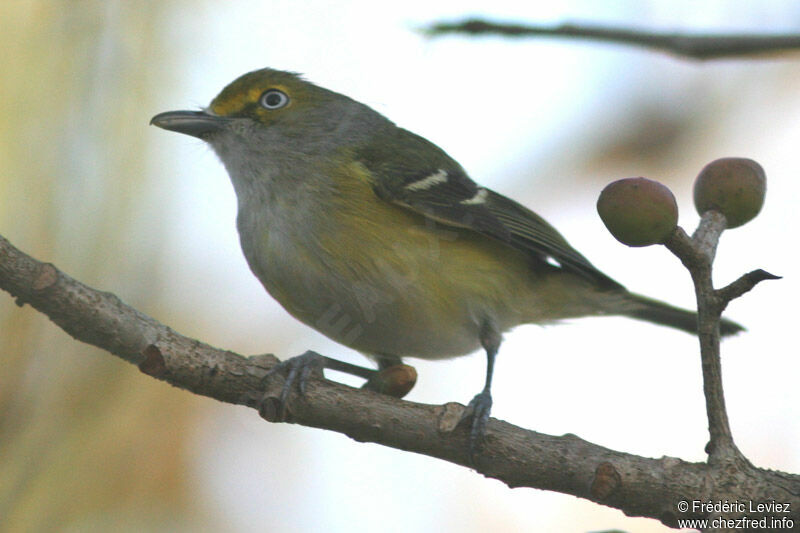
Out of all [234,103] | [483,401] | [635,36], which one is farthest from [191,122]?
[635,36]

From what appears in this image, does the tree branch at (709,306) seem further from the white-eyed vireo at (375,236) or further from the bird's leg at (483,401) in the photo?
Answer: the white-eyed vireo at (375,236)

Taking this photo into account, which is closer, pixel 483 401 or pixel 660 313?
pixel 483 401

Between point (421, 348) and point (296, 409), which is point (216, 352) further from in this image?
point (421, 348)

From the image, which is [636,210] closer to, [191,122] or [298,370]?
[298,370]

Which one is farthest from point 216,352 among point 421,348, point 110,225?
point 421,348

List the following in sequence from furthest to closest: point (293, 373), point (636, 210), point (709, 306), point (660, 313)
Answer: point (660, 313), point (293, 373), point (709, 306), point (636, 210)

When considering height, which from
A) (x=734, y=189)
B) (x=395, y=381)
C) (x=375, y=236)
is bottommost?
(x=395, y=381)
